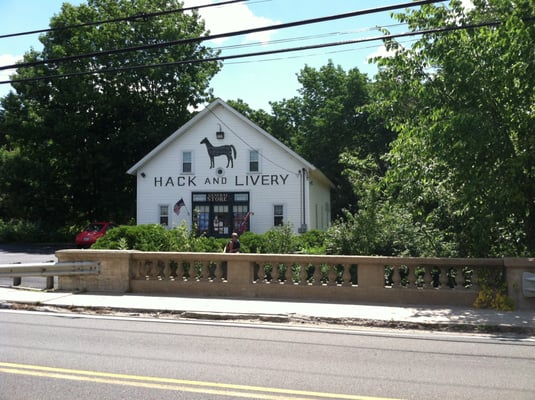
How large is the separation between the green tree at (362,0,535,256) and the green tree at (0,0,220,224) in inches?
1070

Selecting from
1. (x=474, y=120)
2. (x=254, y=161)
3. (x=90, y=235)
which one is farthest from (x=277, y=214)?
(x=474, y=120)

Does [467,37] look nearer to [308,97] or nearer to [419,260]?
[419,260]

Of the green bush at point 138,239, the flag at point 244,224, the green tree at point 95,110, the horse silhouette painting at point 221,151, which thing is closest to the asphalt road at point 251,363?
the green bush at point 138,239

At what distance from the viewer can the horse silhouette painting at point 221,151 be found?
27500mm

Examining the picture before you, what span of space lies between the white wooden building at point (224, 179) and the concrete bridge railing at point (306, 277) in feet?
47.4

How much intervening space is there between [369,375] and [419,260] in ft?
15.5

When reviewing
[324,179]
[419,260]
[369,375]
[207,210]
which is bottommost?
[369,375]

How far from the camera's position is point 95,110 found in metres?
35.9

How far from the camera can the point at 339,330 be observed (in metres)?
8.22

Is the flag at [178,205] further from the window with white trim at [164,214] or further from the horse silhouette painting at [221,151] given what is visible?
the horse silhouette painting at [221,151]

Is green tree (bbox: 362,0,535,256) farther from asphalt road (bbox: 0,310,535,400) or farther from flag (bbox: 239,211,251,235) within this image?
flag (bbox: 239,211,251,235)

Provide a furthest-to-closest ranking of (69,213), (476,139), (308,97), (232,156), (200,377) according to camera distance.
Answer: (308,97), (69,213), (232,156), (476,139), (200,377)

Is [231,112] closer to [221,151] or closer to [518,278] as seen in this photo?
[221,151]

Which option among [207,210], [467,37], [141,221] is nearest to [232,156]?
[207,210]
